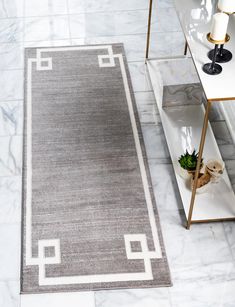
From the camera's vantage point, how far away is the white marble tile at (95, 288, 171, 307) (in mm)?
2465

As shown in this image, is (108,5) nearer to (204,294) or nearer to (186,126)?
(186,126)

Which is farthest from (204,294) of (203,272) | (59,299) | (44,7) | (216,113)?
(44,7)

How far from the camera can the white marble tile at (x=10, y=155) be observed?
306 centimetres

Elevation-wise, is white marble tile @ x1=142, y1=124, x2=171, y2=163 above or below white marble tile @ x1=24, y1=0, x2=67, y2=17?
below

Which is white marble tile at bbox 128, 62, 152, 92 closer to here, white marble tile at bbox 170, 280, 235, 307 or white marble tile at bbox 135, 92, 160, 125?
white marble tile at bbox 135, 92, 160, 125

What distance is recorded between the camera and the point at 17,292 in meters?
2.52

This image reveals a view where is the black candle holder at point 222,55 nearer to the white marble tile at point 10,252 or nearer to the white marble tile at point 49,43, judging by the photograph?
the white marble tile at point 10,252

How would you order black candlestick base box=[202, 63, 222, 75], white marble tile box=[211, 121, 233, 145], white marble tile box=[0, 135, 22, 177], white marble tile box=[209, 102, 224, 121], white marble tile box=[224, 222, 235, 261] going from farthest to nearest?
white marble tile box=[209, 102, 224, 121]
white marble tile box=[211, 121, 233, 145]
white marble tile box=[0, 135, 22, 177]
white marble tile box=[224, 222, 235, 261]
black candlestick base box=[202, 63, 222, 75]

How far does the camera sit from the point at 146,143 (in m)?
3.21

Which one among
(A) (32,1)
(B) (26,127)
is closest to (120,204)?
(B) (26,127)

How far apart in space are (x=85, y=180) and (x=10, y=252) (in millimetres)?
559

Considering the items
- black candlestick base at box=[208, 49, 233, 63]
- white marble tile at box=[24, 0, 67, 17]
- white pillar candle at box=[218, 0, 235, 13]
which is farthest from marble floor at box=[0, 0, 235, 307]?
white pillar candle at box=[218, 0, 235, 13]

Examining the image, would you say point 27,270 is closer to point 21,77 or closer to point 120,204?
point 120,204

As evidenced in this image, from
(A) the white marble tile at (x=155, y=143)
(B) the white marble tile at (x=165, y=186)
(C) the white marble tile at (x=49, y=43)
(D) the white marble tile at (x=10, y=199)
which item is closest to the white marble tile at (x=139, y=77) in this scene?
(A) the white marble tile at (x=155, y=143)
